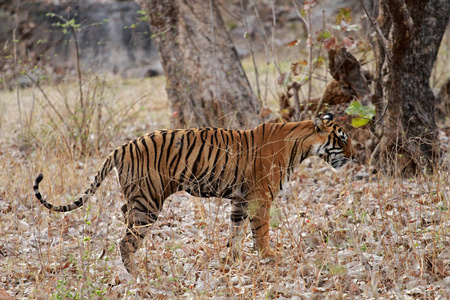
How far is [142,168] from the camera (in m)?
4.22

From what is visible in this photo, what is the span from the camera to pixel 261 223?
4371 mm

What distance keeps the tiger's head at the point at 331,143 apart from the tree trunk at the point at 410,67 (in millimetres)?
906

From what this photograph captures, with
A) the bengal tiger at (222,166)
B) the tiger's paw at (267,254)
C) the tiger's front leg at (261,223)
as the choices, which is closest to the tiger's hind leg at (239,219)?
the bengal tiger at (222,166)

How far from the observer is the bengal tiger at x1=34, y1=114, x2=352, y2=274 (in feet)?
13.8

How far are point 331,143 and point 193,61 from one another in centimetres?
407

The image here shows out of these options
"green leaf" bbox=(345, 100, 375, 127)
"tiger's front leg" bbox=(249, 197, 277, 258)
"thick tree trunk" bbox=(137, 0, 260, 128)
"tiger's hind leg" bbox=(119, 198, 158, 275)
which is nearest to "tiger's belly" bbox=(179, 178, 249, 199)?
"tiger's front leg" bbox=(249, 197, 277, 258)

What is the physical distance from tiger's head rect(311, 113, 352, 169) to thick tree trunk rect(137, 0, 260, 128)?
3.43m

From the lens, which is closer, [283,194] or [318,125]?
[318,125]

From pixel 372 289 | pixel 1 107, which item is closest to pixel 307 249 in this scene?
pixel 372 289

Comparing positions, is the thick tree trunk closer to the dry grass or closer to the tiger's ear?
the dry grass

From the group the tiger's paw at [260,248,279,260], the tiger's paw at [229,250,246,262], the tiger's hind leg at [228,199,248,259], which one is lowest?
the tiger's paw at [260,248,279,260]

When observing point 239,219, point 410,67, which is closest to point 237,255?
point 239,219

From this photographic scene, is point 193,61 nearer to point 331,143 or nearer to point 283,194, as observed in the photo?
point 283,194

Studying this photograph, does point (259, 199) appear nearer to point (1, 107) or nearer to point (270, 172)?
point (270, 172)
